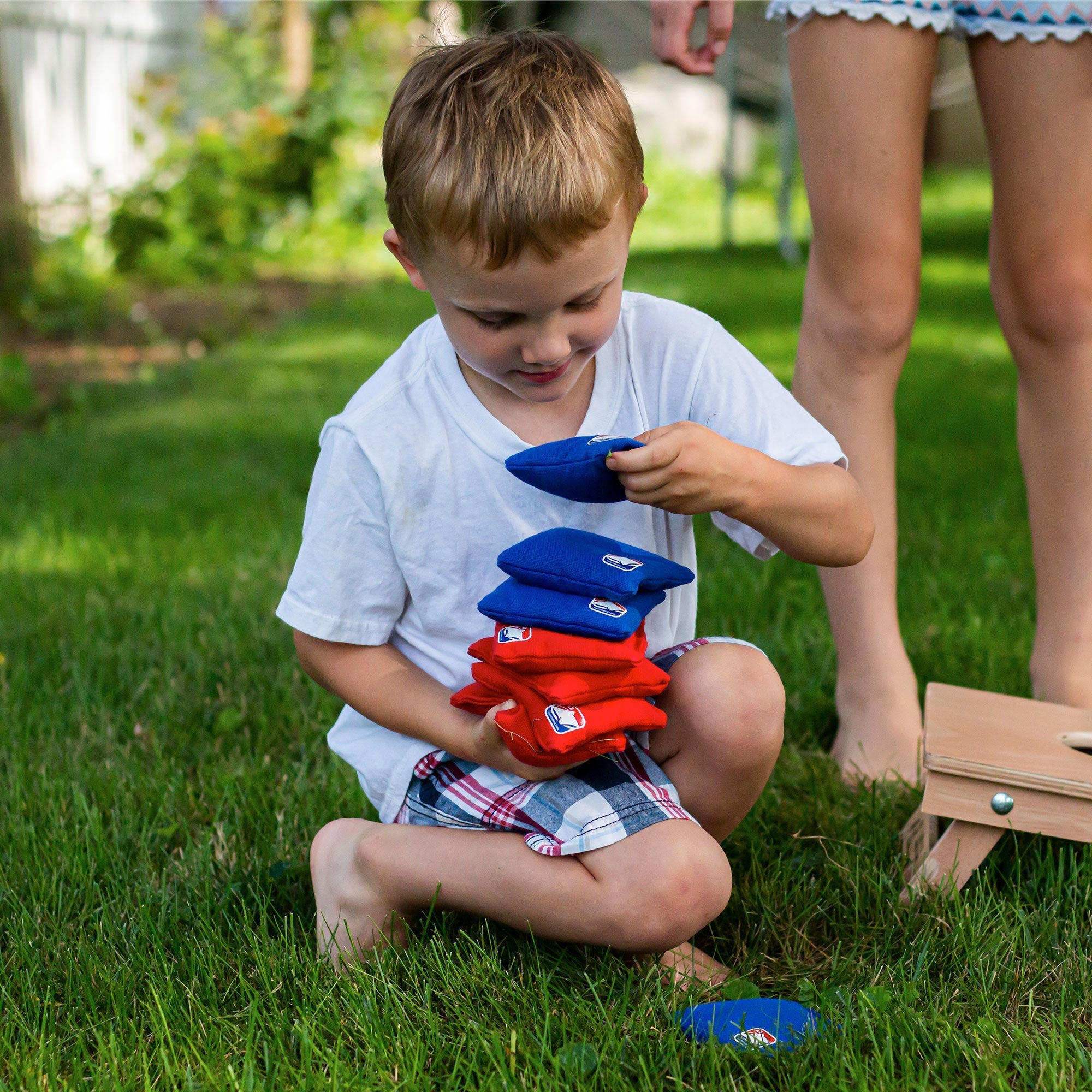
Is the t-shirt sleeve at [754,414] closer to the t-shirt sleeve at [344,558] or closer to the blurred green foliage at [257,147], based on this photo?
the t-shirt sleeve at [344,558]

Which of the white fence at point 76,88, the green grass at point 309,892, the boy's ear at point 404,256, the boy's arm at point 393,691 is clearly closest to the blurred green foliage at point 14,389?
the green grass at point 309,892

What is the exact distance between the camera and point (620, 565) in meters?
1.52

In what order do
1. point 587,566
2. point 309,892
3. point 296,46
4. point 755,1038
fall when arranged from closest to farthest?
point 755,1038, point 587,566, point 309,892, point 296,46

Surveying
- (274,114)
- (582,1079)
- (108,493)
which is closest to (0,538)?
(108,493)

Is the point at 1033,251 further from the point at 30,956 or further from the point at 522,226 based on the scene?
the point at 30,956

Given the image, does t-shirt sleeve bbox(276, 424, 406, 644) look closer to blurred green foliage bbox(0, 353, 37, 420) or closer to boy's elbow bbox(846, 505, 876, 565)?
boy's elbow bbox(846, 505, 876, 565)

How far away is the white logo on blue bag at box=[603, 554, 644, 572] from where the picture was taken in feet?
4.96

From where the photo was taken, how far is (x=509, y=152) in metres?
1.45

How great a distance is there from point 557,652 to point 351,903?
47cm

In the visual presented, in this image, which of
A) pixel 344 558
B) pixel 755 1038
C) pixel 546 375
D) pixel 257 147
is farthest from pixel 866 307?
pixel 257 147

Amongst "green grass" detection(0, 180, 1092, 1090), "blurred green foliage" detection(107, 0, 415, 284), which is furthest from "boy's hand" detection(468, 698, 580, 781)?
"blurred green foliage" detection(107, 0, 415, 284)

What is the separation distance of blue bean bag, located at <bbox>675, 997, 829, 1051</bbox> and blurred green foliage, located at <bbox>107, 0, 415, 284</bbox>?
6.86m

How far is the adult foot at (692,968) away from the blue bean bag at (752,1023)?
6 centimetres

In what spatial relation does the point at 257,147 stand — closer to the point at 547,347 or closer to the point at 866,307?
the point at 866,307
